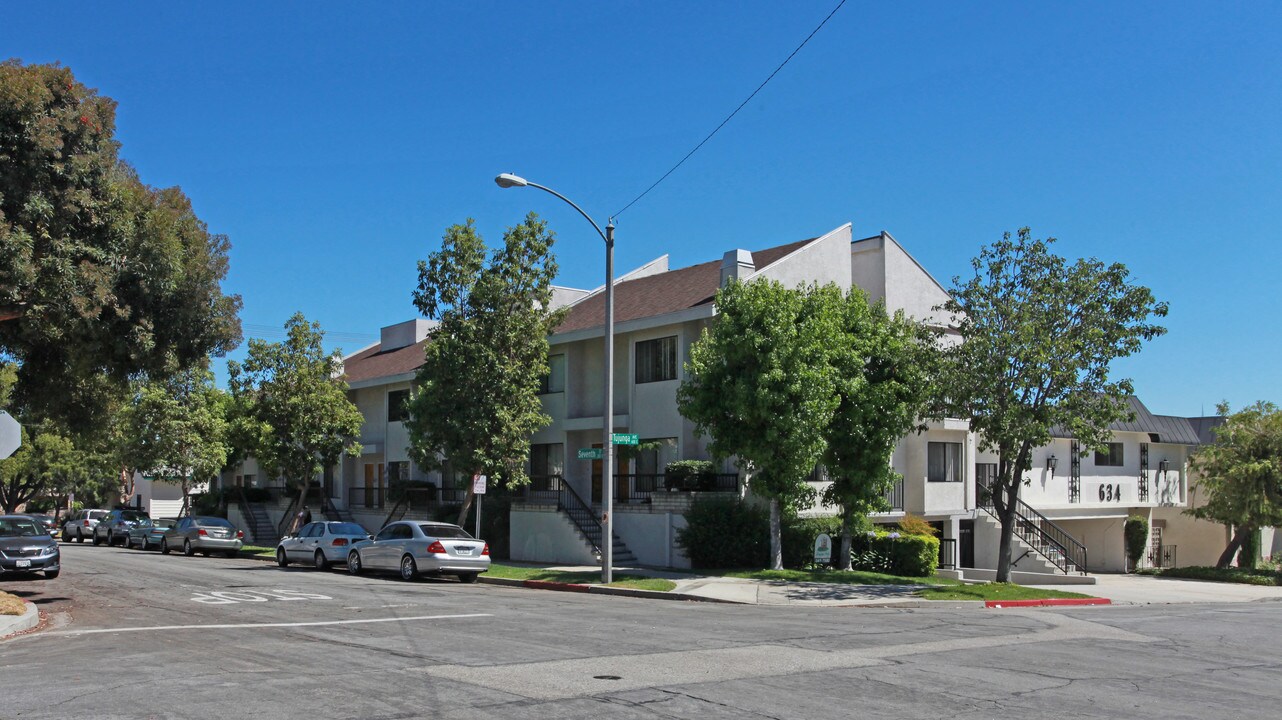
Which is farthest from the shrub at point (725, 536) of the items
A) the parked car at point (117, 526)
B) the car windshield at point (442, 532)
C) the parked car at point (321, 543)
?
the parked car at point (117, 526)

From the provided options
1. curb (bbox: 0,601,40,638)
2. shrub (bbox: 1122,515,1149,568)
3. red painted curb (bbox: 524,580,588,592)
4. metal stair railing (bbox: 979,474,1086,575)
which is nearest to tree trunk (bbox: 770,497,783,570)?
red painted curb (bbox: 524,580,588,592)

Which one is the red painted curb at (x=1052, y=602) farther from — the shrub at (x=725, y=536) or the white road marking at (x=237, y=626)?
the white road marking at (x=237, y=626)

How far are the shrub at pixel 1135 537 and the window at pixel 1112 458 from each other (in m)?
2.20

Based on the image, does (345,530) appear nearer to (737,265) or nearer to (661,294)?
(661,294)

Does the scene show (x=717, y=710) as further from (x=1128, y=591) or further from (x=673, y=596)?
(x=1128, y=591)

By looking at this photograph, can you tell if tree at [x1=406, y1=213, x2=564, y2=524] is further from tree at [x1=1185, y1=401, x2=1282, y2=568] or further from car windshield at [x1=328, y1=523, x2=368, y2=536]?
tree at [x1=1185, y1=401, x2=1282, y2=568]

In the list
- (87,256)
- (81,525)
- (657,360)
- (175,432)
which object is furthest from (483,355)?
(81,525)

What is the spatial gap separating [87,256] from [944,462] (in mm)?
25526

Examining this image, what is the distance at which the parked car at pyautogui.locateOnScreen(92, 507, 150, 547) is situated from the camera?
43.9 meters

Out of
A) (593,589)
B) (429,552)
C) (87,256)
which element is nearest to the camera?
(87,256)

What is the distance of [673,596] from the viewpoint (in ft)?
70.9

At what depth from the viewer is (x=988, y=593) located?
2242cm

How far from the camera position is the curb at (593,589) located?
21.3 metres

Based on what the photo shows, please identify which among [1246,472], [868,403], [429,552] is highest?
[868,403]
